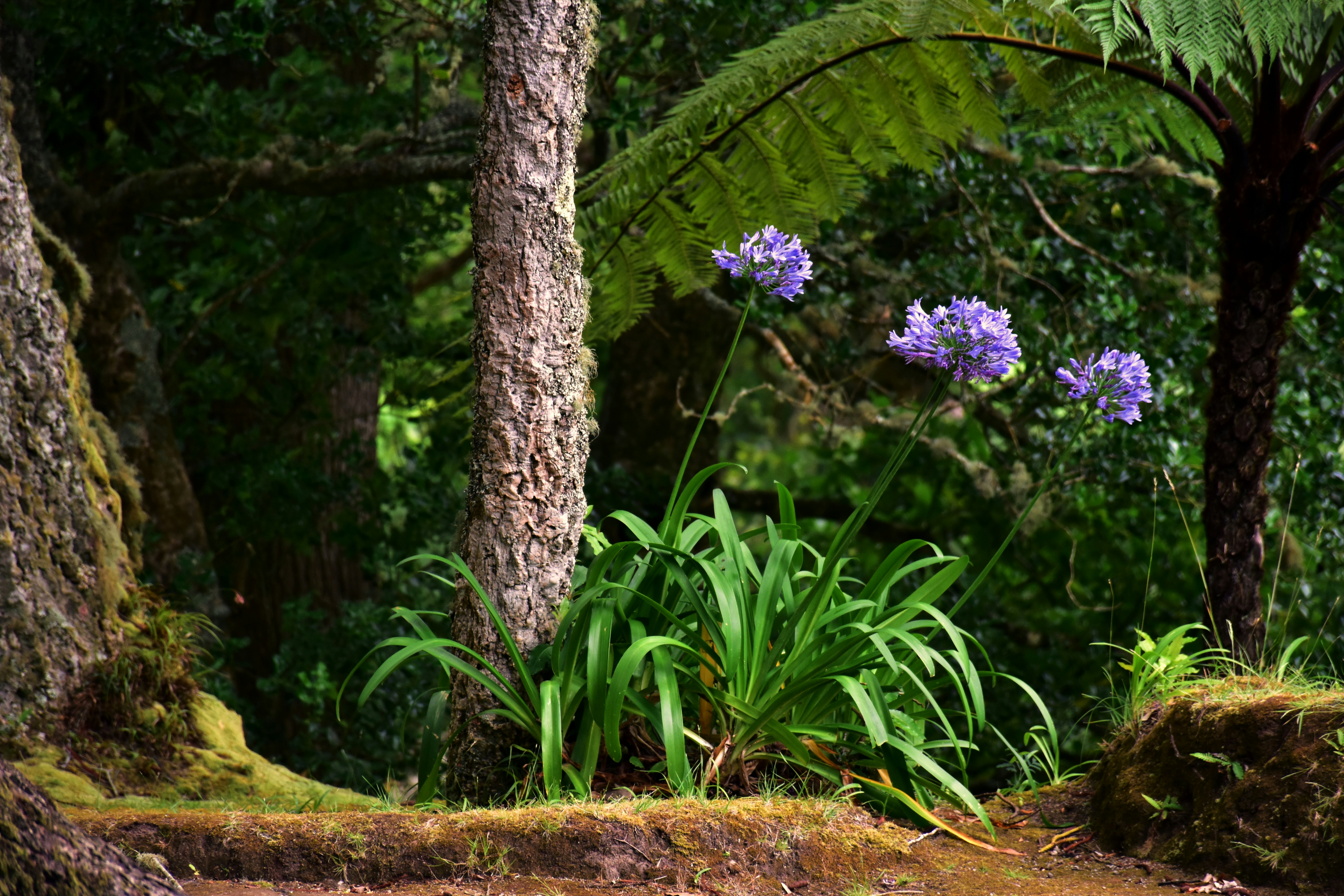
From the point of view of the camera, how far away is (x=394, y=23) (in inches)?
234

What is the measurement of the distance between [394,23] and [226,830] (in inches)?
205

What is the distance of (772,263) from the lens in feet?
7.82

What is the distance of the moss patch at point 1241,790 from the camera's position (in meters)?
1.93

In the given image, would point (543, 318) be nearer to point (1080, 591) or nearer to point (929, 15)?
point (929, 15)

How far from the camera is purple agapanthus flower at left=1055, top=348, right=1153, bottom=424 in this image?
7.09ft

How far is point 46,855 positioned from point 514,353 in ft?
4.48

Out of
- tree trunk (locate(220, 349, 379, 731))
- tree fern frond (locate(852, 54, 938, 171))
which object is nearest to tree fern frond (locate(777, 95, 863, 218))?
tree fern frond (locate(852, 54, 938, 171))

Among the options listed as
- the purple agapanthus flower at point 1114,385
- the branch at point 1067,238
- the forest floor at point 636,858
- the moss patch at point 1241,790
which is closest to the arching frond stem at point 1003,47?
the purple agapanthus flower at point 1114,385

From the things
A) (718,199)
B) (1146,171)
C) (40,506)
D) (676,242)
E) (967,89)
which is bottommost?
(40,506)

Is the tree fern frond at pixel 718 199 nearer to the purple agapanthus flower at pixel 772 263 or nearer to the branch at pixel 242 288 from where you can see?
the purple agapanthus flower at pixel 772 263

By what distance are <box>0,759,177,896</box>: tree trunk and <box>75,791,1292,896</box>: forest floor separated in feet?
1.31

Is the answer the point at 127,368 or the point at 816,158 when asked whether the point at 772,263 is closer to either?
the point at 816,158

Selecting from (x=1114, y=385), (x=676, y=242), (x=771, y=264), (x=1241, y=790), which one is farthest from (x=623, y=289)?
(x=1241, y=790)

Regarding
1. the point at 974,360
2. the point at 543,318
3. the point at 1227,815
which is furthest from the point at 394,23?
the point at 1227,815
